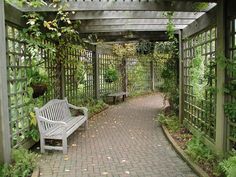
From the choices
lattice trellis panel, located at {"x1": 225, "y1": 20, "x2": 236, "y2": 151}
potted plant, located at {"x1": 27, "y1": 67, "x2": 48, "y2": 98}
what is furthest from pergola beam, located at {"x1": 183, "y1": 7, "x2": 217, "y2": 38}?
potted plant, located at {"x1": 27, "y1": 67, "x2": 48, "y2": 98}

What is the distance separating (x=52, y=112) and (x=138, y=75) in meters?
10.2

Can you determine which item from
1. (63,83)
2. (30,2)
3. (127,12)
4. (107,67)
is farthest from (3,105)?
(107,67)

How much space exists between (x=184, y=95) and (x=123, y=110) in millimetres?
4040

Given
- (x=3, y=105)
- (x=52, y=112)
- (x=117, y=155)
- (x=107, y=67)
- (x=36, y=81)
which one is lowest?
(x=117, y=155)

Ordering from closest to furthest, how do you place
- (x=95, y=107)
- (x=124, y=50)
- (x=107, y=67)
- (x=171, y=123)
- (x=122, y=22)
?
(x=122, y=22) → (x=171, y=123) → (x=95, y=107) → (x=107, y=67) → (x=124, y=50)

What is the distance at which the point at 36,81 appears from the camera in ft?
19.2

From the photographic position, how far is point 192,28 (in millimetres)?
6602

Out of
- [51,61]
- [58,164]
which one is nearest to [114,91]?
[51,61]

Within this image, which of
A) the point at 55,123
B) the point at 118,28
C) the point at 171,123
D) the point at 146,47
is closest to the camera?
the point at 55,123

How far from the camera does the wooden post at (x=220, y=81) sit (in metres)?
4.52

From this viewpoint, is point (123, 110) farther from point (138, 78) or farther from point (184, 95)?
point (138, 78)

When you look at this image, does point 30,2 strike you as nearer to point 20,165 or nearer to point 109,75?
point 20,165

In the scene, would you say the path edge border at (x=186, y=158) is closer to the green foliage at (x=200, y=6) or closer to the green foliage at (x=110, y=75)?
the green foliage at (x=200, y=6)

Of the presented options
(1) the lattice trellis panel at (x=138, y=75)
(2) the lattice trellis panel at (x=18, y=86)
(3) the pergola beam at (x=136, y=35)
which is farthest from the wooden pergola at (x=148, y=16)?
(1) the lattice trellis panel at (x=138, y=75)
